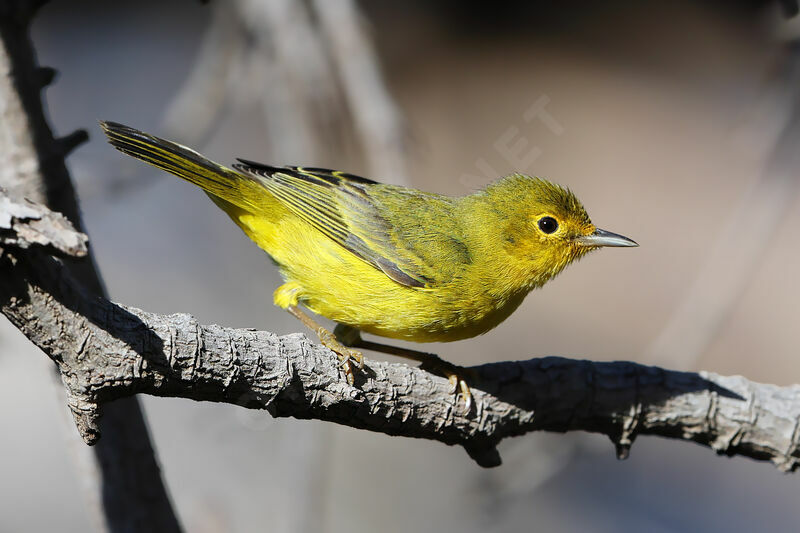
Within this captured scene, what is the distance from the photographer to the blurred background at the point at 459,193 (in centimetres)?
418

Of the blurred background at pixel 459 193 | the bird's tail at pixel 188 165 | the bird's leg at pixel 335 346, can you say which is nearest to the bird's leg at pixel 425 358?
the bird's leg at pixel 335 346

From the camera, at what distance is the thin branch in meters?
2.17

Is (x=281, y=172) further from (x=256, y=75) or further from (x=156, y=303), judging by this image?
(x=156, y=303)

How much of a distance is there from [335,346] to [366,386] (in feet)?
2.07

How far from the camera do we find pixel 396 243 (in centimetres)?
400

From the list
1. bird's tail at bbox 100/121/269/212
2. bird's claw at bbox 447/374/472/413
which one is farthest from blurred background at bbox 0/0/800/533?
bird's claw at bbox 447/374/472/413

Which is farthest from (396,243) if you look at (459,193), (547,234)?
(459,193)

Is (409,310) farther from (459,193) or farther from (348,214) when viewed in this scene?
(459,193)

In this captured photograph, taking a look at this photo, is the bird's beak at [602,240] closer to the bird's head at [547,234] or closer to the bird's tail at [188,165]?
the bird's head at [547,234]

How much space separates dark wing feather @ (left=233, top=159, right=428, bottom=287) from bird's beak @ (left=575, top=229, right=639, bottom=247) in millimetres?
827

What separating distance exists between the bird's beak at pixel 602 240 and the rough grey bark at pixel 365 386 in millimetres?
649

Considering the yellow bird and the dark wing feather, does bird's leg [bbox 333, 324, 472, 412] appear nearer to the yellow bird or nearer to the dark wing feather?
the yellow bird

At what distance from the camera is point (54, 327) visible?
2135 mm

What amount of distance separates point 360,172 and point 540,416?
613 centimetres
